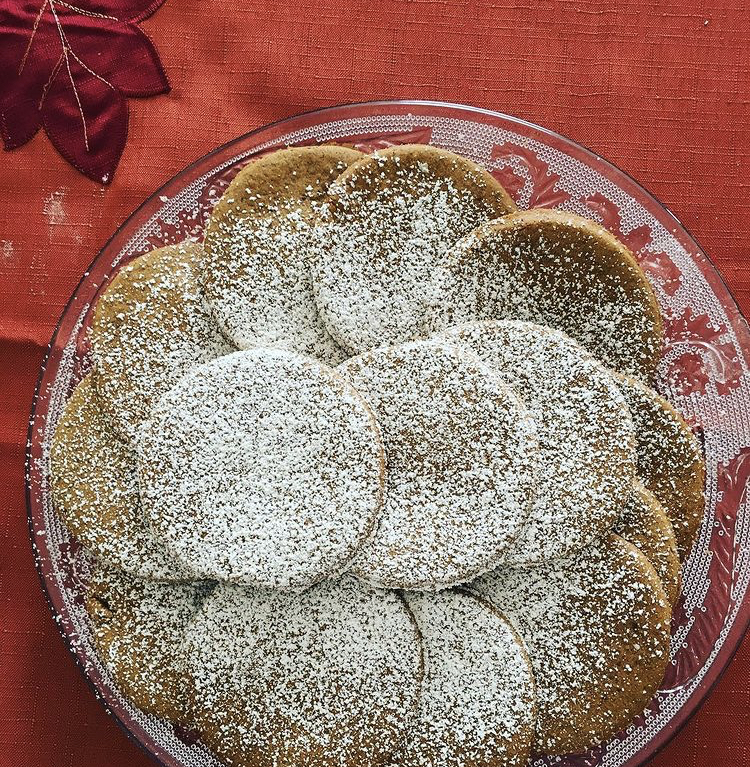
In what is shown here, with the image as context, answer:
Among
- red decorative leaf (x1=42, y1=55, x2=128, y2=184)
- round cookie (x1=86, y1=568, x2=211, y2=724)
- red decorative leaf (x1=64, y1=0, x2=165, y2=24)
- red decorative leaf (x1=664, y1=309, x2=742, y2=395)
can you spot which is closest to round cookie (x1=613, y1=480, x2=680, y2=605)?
red decorative leaf (x1=664, y1=309, x2=742, y2=395)

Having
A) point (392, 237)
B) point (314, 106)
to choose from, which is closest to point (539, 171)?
point (392, 237)

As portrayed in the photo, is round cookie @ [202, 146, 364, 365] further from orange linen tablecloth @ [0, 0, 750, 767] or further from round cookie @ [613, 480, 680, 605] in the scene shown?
round cookie @ [613, 480, 680, 605]

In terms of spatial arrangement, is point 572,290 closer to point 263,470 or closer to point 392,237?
point 392,237

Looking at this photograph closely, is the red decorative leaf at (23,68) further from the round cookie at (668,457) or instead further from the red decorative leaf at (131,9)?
the round cookie at (668,457)

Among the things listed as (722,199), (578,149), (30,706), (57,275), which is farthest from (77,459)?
(722,199)

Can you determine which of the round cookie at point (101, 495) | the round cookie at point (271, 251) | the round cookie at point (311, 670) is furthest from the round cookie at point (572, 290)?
the round cookie at point (101, 495)
